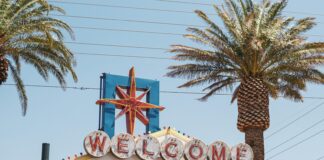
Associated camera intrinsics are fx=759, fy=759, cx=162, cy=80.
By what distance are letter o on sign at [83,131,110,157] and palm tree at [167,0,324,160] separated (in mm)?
8926

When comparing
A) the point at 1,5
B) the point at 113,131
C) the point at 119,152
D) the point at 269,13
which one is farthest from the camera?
the point at 269,13

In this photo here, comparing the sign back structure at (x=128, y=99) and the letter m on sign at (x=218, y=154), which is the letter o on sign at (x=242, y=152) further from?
the sign back structure at (x=128, y=99)

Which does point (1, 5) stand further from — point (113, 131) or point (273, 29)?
point (273, 29)

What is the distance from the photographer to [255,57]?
128 ft

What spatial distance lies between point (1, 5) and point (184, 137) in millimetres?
10452

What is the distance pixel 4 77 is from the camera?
35.7m

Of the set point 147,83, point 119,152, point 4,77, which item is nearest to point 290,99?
point 147,83

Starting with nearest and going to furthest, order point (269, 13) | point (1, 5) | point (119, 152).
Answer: point (119, 152) < point (1, 5) < point (269, 13)

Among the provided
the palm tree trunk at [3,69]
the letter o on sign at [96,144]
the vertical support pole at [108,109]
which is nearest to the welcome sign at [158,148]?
the letter o on sign at [96,144]

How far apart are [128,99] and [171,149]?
5.89 m

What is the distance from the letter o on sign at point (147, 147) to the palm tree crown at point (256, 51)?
751 cm

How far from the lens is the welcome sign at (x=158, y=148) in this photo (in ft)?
106

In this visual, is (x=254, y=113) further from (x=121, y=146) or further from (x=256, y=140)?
(x=121, y=146)

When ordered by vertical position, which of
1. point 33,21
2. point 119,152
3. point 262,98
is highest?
point 33,21
